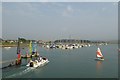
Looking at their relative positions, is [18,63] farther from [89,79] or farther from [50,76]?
[89,79]

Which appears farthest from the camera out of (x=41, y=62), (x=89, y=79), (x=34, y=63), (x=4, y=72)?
(x=41, y=62)

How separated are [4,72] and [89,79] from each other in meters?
12.6

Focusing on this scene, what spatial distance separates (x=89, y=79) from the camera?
30625mm

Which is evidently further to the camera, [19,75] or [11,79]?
[19,75]

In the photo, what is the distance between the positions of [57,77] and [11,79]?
659 centimetres

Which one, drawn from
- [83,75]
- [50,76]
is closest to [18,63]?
[50,76]

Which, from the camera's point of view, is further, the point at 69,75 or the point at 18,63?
the point at 18,63

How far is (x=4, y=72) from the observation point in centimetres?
3284

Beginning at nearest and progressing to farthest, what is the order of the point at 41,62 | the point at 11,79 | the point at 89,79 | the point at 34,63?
the point at 11,79 → the point at 89,79 → the point at 34,63 → the point at 41,62

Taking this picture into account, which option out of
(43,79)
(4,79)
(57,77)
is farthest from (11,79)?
(57,77)

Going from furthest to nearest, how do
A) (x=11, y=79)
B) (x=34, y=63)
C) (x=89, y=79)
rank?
(x=34, y=63) < (x=89, y=79) < (x=11, y=79)

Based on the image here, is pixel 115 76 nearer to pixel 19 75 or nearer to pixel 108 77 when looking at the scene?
pixel 108 77

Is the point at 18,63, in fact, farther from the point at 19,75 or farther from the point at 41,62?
the point at 19,75

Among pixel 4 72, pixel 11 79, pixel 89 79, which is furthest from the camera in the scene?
pixel 4 72
